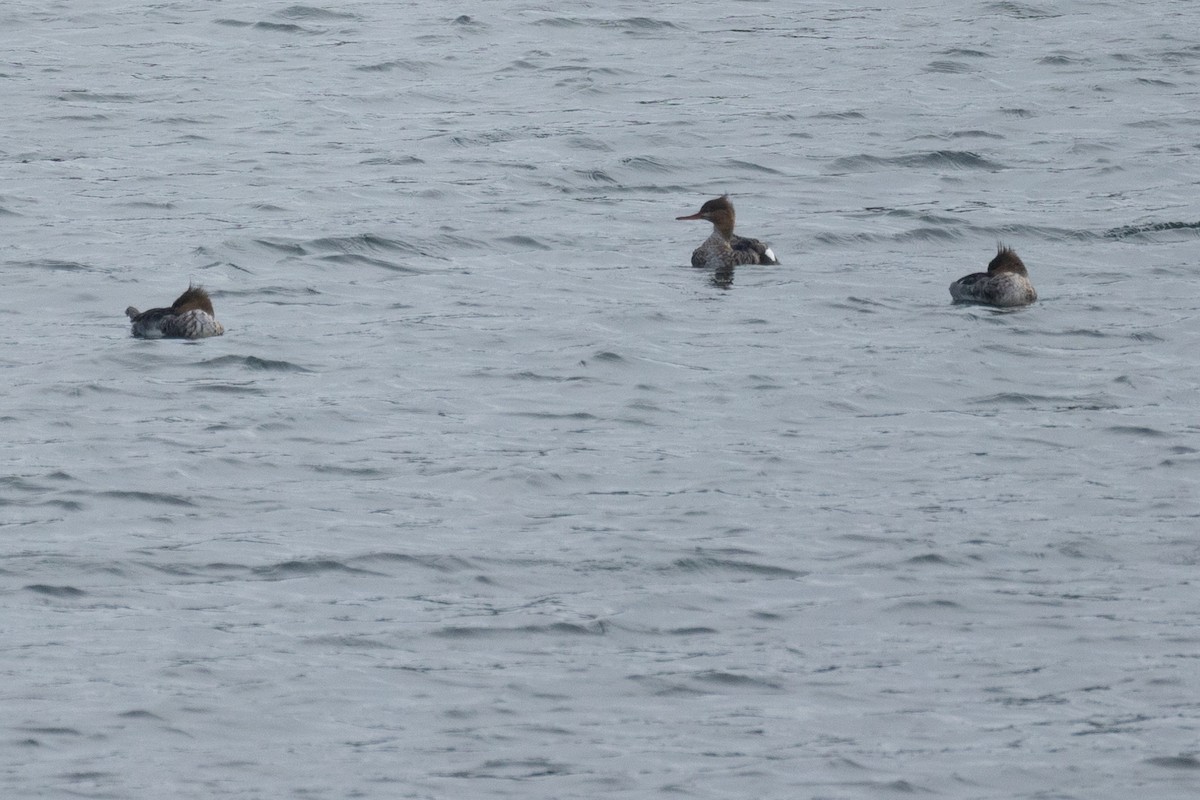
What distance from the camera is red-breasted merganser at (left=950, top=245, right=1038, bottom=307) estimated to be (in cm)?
1817

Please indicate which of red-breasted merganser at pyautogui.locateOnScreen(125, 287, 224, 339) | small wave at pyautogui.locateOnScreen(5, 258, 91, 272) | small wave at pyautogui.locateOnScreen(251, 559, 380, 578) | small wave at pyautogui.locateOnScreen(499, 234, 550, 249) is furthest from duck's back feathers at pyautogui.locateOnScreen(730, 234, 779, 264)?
small wave at pyautogui.locateOnScreen(251, 559, 380, 578)

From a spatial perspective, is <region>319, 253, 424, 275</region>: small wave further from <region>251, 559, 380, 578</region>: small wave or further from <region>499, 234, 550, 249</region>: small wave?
<region>251, 559, 380, 578</region>: small wave

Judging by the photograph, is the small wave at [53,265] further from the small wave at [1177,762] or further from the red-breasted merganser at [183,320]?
the small wave at [1177,762]

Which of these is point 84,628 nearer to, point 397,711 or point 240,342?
point 397,711

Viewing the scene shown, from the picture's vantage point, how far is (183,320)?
1708 cm

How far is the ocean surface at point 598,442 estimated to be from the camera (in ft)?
32.5

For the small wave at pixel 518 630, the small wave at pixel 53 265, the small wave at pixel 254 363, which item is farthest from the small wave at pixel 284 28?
the small wave at pixel 518 630

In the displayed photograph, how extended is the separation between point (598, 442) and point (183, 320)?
4.21 m

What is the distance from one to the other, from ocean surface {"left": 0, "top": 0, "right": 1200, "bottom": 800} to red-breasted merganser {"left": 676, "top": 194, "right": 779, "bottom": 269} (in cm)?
36

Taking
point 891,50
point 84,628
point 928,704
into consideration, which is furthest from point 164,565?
point 891,50

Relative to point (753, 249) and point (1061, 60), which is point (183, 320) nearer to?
point (753, 249)

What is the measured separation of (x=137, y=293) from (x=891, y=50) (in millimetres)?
15088

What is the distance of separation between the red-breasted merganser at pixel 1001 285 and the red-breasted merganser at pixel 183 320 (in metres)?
6.21

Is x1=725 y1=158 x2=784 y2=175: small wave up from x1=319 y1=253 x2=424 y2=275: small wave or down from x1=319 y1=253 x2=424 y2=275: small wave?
up
